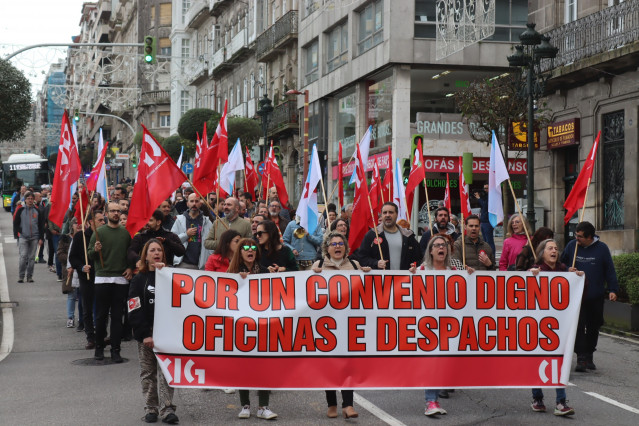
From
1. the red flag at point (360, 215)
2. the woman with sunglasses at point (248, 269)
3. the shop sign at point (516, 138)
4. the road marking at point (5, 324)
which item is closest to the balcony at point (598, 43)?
the shop sign at point (516, 138)

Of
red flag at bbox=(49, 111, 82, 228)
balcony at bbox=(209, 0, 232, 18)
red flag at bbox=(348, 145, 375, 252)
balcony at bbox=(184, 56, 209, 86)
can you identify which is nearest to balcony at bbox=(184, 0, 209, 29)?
balcony at bbox=(209, 0, 232, 18)

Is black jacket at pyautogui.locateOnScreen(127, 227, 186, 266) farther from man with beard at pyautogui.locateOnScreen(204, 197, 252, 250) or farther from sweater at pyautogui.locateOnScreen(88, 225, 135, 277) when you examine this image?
man with beard at pyautogui.locateOnScreen(204, 197, 252, 250)

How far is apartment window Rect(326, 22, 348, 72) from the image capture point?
1458 inches

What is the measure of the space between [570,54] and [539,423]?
54.3ft

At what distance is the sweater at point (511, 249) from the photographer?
1141 cm

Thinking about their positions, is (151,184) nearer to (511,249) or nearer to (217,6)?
(511,249)

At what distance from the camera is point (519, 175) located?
32656mm

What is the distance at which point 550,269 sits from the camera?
9281 millimetres

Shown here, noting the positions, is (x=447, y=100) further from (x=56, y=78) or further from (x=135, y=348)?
(x=56, y=78)

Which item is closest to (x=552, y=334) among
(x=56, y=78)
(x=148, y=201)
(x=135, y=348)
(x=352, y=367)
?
(x=352, y=367)

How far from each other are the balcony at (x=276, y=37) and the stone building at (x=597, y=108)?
19.1m

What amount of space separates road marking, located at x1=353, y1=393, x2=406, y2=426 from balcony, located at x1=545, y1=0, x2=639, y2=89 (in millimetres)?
13601

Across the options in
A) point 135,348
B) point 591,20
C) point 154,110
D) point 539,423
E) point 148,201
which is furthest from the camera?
point 154,110

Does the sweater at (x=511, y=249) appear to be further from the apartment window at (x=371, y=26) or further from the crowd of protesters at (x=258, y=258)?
the apartment window at (x=371, y=26)
